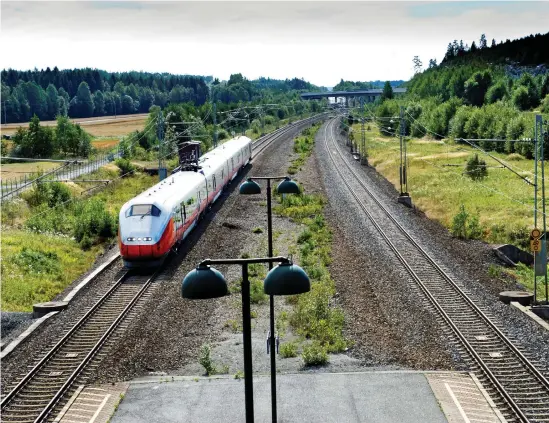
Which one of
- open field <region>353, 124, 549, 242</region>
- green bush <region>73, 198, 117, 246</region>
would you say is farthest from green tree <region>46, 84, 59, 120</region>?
green bush <region>73, 198, 117, 246</region>

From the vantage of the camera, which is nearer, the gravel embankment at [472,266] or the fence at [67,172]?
the gravel embankment at [472,266]

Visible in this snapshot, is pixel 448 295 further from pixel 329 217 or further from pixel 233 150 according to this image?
pixel 233 150

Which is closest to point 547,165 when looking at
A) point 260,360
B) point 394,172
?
point 394,172

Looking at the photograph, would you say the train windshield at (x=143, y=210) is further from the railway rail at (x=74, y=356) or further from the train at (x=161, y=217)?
the railway rail at (x=74, y=356)

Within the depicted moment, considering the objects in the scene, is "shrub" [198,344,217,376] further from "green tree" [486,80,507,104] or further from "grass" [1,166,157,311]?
"green tree" [486,80,507,104]

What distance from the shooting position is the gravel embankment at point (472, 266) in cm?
2084

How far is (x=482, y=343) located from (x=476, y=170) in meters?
36.4

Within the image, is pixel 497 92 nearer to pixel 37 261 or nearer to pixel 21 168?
pixel 21 168

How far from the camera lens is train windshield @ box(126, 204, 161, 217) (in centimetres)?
2820

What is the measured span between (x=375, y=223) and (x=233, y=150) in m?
18.1

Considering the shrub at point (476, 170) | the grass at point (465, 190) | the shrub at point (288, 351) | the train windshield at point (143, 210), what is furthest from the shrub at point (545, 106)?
the shrub at point (288, 351)

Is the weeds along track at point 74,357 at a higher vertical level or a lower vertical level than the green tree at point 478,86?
lower

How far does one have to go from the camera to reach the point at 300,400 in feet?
54.5

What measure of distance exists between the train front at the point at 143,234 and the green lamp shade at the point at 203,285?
18.7m
